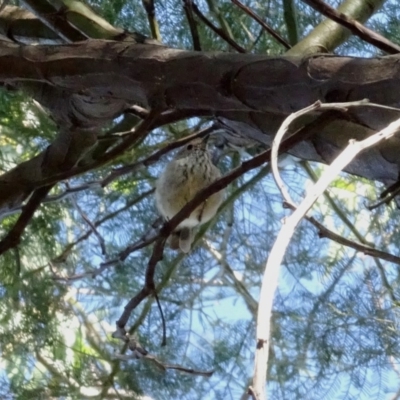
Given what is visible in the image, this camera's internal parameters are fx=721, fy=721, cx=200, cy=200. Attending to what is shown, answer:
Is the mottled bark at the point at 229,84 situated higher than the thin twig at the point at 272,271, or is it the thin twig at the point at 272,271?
the mottled bark at the point at 229,84

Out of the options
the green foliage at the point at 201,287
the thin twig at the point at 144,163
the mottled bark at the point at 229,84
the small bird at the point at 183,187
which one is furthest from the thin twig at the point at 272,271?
the green foliage at the point at 201,287

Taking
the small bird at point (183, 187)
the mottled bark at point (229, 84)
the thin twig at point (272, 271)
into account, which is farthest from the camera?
the small bird at point (183, 187)

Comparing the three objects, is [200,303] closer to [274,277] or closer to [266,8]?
[266,8]

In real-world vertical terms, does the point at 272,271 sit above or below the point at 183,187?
below

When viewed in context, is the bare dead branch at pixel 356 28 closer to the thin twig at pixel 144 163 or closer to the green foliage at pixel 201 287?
the thin twig at pixel 144 163

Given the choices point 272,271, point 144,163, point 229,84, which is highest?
point 144,163

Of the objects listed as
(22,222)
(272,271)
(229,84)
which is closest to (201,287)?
(22,222)

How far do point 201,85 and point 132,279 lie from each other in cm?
76

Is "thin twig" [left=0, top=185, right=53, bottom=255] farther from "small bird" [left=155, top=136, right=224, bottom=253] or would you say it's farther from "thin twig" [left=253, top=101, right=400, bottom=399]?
"thin twig" [left=253, top=101, right=400, bottom=399]

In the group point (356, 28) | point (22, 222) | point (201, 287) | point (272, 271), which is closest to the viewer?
point (272, 271)

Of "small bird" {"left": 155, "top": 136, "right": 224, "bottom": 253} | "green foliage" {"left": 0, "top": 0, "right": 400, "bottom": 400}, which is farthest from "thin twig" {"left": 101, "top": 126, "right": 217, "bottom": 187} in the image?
"green foliage" {"left": 0, "top": 0, "right": 400, "bottom": 400}

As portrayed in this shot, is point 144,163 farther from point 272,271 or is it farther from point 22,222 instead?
point 272,271

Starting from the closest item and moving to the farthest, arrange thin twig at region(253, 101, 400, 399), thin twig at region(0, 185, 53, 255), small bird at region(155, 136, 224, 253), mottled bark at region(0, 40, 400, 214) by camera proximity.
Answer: thin twig at region(253, 101, 400, 399) < mottled bark at region(0, 40, 400, 214) < thin twig at region(0, 185, 53, 255) < small bird at region(155, 136, 224, 253)

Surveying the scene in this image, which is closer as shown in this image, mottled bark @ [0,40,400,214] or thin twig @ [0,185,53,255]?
mottled bark @ [0,40,400,214]
